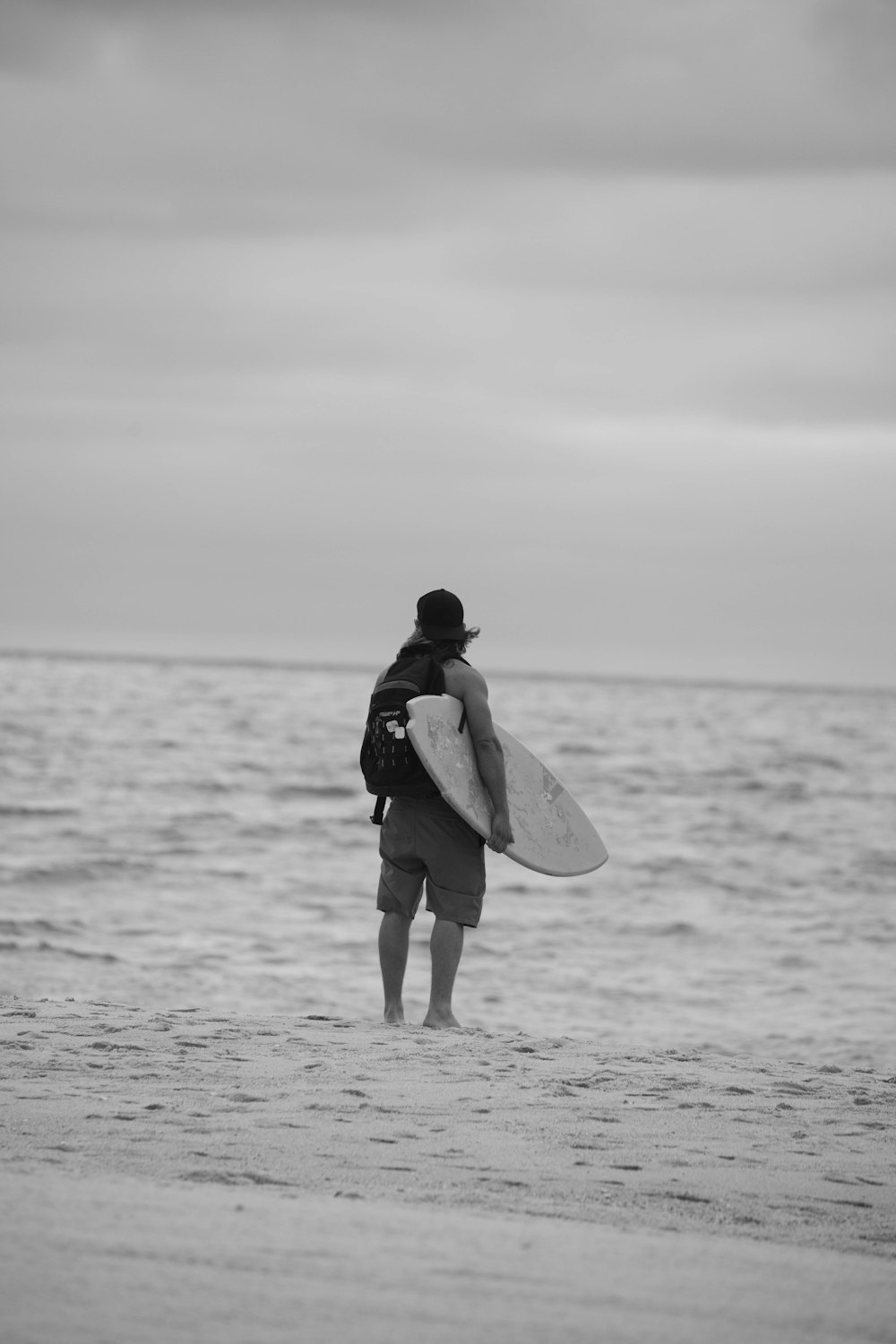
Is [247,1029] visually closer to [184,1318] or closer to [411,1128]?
[411,1128]

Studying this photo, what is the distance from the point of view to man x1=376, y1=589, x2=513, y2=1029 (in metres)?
5.67

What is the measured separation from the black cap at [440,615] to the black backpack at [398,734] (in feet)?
0.33

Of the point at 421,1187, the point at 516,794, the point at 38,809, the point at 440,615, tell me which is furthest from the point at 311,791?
the point at 421,1187

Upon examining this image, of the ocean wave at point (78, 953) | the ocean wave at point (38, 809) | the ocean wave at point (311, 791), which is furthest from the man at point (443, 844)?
the ocean wave at point (311, 791)

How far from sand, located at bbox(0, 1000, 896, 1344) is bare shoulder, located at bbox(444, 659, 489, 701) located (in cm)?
136

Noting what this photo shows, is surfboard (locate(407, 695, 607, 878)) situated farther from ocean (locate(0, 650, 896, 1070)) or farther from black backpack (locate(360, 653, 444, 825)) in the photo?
ocean (locate(0, 650, 896, 1070))

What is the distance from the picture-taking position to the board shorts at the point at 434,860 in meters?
5.73

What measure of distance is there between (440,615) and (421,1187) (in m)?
2.65

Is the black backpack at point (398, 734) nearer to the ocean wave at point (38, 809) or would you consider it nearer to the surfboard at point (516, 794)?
the surfboard at point (516, 794)

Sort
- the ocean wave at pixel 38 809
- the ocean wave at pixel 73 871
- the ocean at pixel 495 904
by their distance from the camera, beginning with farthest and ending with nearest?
1. the ocean wave at pixel 38 809
2. the ocean wave at pixel 73 871
3. the ocean at pixel 495 904

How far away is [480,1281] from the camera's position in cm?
274

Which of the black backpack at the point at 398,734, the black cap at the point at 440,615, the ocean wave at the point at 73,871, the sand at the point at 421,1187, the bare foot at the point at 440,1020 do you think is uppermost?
the black cap at the point at 440,615

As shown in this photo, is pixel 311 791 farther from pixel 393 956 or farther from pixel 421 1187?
pixel 421 1187

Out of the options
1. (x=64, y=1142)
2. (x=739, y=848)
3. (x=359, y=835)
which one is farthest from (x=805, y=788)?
(x=64, y=1142)
